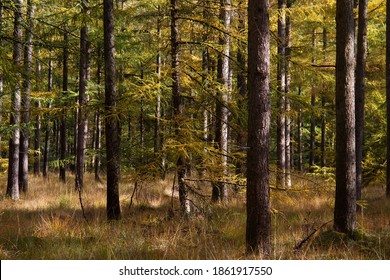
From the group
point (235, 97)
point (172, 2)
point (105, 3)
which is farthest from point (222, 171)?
point (105, 3)

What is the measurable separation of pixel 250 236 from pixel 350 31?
4.13 m

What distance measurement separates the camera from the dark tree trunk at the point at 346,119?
6.86m

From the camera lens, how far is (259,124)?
5348 millimetres

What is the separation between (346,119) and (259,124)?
93.4 inches

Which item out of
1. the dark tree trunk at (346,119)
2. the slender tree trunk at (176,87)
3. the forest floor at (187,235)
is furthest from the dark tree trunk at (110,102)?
the dark tree trunk at (346,119)

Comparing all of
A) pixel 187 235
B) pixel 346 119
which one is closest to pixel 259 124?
pixel 346 119

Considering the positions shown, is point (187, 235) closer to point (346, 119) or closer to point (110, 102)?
point (346, 119)

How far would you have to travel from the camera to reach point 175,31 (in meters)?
8.68

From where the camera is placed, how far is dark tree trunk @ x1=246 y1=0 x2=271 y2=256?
535 cm

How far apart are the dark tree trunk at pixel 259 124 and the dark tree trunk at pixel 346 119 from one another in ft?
7.26

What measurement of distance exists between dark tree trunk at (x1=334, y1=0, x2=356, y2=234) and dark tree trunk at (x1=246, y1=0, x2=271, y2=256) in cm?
221

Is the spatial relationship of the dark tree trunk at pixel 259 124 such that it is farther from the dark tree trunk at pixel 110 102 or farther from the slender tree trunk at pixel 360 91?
the slender tree trunk at pixel 360 91

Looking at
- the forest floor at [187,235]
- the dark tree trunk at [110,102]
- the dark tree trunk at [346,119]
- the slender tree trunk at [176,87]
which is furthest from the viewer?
the dark tree trunk at [110,102]

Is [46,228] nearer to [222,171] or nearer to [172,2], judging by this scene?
[222,171]
